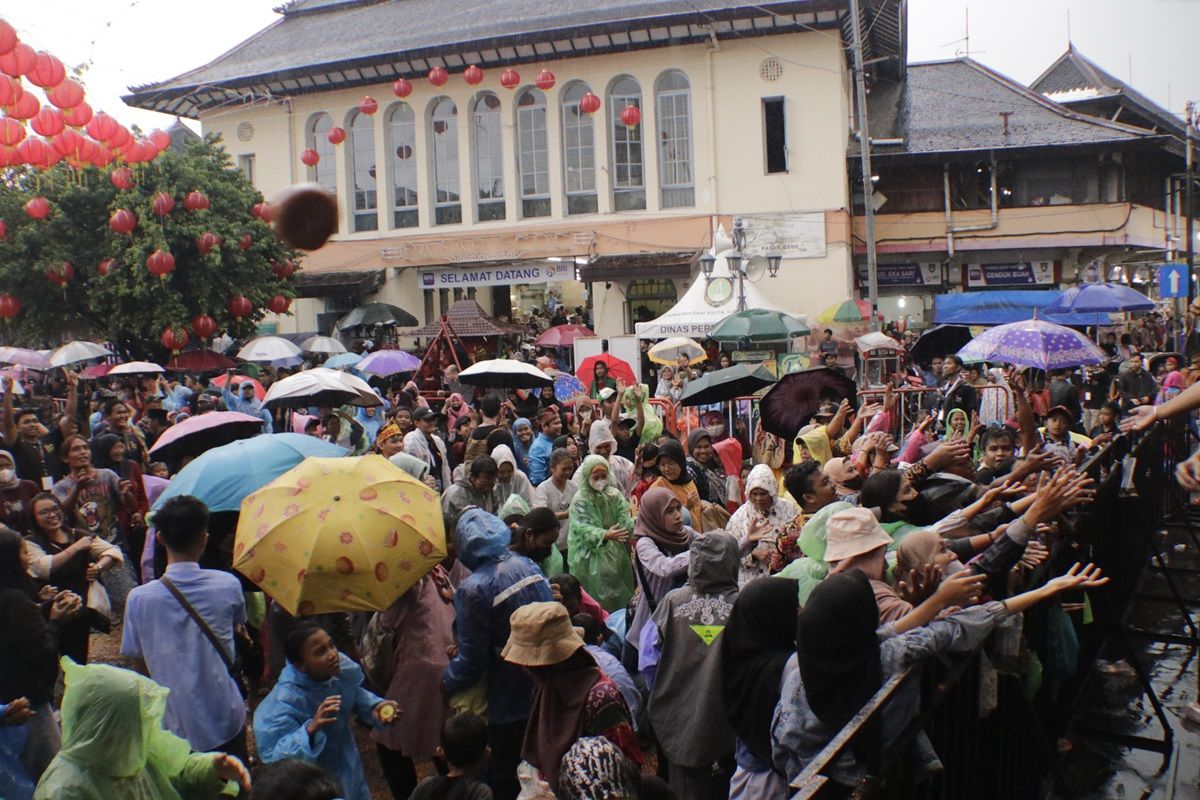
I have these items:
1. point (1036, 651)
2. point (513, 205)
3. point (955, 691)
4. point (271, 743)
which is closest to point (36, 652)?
point (271, 743)

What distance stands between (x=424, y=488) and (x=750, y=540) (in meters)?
1.79

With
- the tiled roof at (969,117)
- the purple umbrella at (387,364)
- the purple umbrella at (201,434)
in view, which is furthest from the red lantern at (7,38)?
the tiled roof at (969,117)

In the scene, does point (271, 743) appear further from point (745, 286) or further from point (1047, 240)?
point (1047, 240)

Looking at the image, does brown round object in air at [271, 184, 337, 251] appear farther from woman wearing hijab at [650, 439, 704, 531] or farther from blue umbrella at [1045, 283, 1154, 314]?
blue umbrella at [1045, 283, 1154, 314]

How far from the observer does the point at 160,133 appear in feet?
49.8

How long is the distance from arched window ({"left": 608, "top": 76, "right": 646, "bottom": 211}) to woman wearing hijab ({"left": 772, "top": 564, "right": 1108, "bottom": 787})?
73.6ft

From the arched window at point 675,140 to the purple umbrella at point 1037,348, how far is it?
1605 cm

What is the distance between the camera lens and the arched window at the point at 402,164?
26.9m

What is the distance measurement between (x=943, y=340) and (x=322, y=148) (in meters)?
19.1

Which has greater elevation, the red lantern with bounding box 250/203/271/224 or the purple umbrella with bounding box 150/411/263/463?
the red lantern with bounding box 250/203/271/224

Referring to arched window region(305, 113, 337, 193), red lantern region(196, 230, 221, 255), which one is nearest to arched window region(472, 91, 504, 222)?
arched window region(305, 113, 337, 193)

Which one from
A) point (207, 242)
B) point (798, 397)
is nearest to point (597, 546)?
point (798, 397)

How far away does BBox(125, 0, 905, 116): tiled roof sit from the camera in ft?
75.8

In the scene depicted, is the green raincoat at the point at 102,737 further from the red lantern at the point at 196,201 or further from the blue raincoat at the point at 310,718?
the red lantern at the point at 196,201
